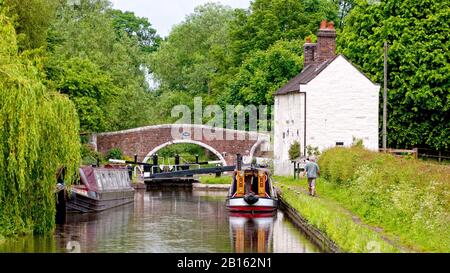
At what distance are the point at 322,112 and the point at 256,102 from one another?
10.4 metres

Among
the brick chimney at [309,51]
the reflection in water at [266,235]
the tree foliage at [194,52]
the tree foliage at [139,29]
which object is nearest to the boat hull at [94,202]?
the reflection in water at [266,235]

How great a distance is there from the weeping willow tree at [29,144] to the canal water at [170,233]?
600mm

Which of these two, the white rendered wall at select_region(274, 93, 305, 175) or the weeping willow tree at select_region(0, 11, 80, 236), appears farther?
the white rendered wall at select_region(274, 93, 305, 175)

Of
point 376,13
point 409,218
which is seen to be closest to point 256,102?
point 376,13

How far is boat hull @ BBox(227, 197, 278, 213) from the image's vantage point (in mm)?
30094

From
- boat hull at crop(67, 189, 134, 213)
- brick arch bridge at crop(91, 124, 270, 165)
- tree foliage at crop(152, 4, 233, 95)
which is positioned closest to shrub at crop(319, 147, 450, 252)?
boat hull at crop(67, 189, 134, 213)

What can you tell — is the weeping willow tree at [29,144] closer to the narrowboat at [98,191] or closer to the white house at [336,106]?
the narrowboat at [98,191]

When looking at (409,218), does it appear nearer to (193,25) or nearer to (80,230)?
(80,230)

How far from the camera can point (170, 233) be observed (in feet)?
82.5

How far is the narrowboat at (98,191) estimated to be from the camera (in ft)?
100

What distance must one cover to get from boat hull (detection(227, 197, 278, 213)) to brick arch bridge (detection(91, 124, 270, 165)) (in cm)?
1858

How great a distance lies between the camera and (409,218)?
20750 mm

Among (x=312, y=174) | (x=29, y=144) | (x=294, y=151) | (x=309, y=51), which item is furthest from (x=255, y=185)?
(x=309, y=51)

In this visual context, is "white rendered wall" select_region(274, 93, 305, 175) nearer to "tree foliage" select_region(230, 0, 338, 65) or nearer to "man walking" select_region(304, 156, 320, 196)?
"tree foliage" select_region(230, 0, 338, 65)
